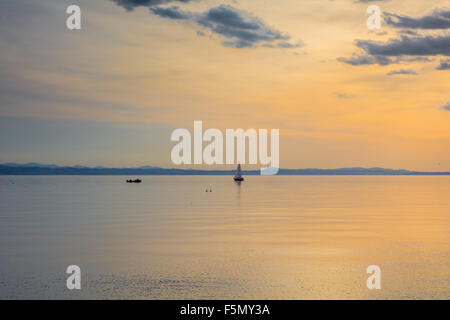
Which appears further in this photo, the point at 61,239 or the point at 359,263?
the point at 61,239

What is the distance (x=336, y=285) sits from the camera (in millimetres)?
30422

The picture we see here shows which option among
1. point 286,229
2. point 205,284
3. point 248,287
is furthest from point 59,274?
point 286,229

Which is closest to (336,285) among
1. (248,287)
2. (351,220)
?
(248,287)

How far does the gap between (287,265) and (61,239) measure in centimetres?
2421

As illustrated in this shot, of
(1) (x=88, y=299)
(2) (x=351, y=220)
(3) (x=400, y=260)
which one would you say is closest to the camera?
(1) (x=88, y=299)

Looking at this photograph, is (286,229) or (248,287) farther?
(286,229)

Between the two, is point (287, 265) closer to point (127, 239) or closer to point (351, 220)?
point (127, 239)

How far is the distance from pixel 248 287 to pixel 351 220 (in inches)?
1594

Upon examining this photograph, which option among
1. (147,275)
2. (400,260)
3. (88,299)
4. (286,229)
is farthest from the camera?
(286,229)

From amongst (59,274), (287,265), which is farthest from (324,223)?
(59,274)

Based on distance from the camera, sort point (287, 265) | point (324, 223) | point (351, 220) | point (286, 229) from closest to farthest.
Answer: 1. point (287, 265)
2. point (286, 229)
3. point (324, 223)
4. point (351, 220)

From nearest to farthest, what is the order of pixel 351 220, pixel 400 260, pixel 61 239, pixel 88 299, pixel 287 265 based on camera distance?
pixel 88 299, pixel 287 265, pixel 400 260, pixel 61 239, pixel 351 220

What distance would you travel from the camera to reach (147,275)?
1283 inches

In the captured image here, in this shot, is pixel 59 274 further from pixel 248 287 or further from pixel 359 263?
pixel 359 263
